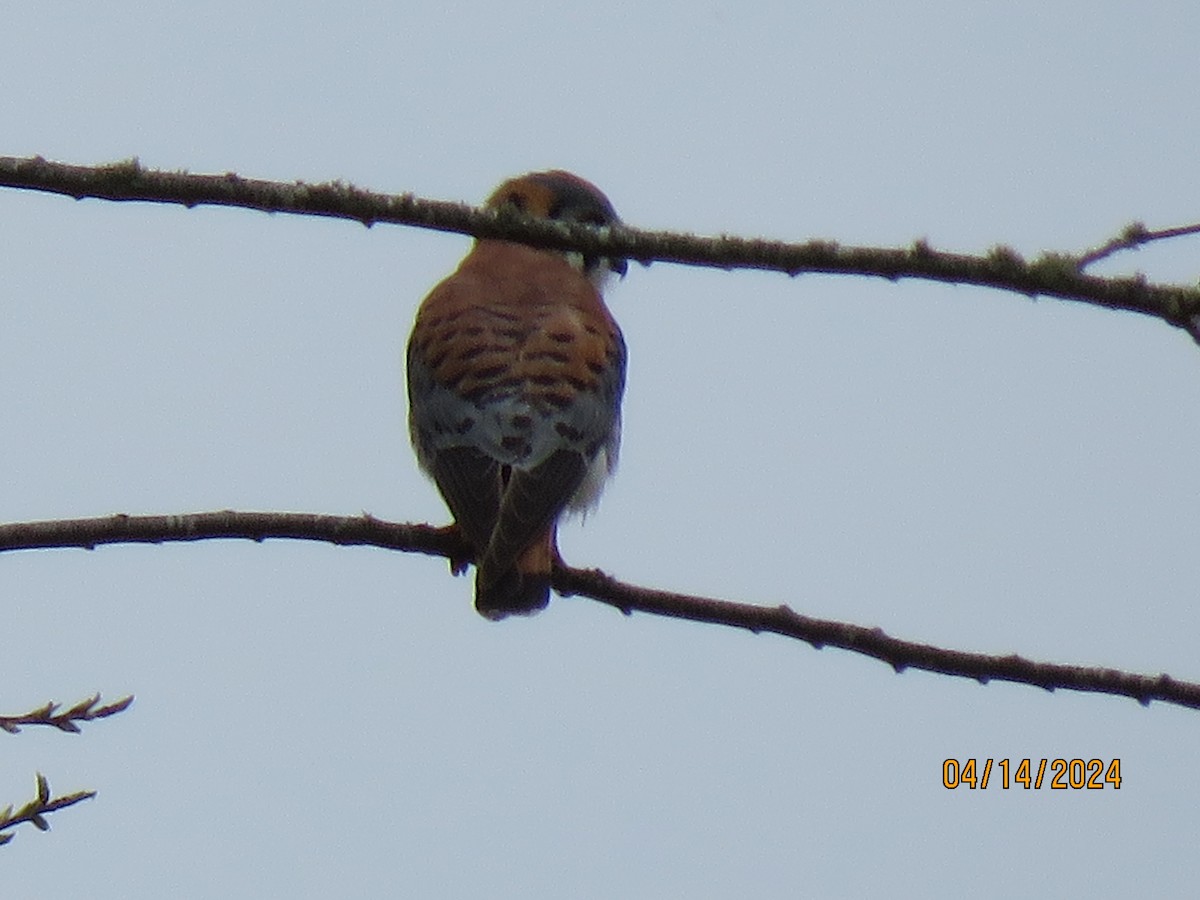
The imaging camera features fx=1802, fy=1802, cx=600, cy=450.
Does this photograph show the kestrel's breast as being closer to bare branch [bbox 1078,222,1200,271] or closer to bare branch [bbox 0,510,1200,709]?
bare branch [bbox 0,510,1200,709]

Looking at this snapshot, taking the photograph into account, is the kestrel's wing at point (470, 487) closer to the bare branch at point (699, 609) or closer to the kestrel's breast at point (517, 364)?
the kestrel's breast at point (517, 364)

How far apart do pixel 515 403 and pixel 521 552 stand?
58 cm

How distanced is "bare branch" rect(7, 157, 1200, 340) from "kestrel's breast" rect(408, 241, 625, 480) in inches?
69.0

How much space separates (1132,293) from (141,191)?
128 cm

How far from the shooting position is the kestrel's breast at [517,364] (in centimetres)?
426

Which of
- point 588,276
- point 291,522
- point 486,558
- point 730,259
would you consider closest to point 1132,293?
point 730,259

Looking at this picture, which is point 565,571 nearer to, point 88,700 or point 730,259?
point 88,700

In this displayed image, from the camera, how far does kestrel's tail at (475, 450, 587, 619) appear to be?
376cm

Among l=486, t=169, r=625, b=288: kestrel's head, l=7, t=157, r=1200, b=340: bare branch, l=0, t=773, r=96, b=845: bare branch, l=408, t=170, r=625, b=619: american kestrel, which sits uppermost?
l=486, t=169, r=625, b=288: kestrel's head

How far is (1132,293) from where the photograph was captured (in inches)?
87.3

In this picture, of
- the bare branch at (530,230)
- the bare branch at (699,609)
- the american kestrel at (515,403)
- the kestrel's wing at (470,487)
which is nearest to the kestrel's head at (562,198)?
the american kestrel at (515,403)

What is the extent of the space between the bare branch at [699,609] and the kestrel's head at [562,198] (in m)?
2.65

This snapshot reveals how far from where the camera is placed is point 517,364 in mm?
4441

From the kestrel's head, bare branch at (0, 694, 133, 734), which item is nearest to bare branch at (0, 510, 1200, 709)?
bare branch at (0, 694, 133, 734)
